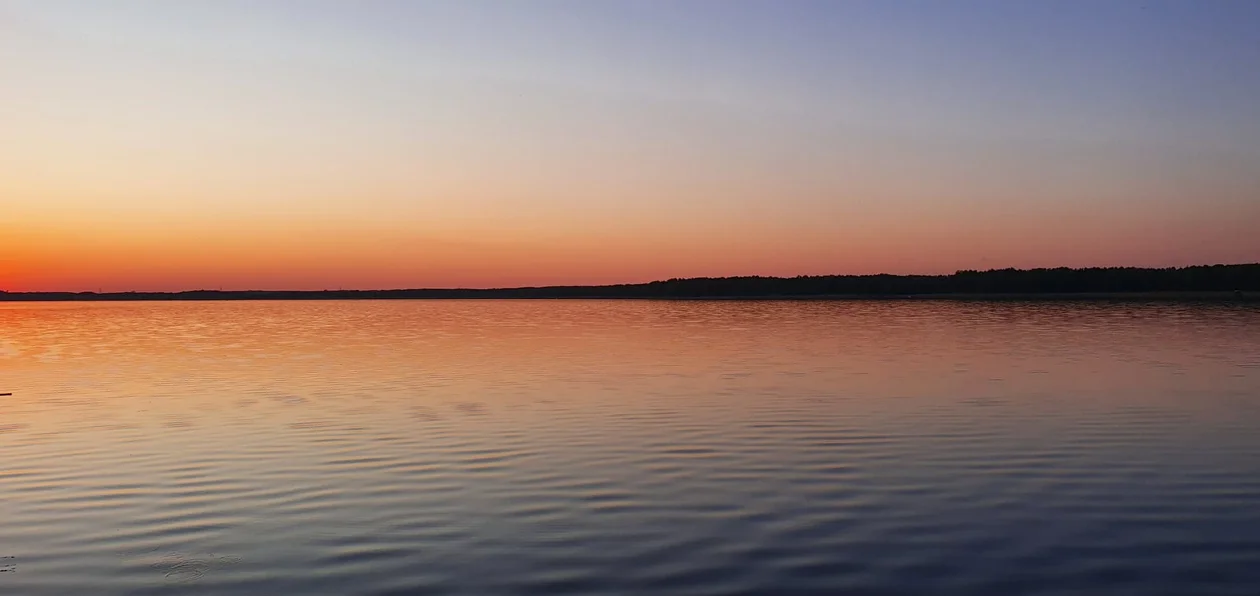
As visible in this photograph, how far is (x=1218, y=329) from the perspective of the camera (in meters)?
47.9

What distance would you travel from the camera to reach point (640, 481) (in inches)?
498

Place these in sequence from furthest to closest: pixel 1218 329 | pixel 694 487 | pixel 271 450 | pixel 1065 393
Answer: pixel 1218 329 → pixel 1065 393 → pixel 271 450 → pixel 694 487

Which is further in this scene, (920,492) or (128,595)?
(920,492)

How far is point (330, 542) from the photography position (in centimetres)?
966

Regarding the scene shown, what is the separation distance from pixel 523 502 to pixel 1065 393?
14.8 meters

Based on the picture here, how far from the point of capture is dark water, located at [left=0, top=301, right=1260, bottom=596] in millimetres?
8625

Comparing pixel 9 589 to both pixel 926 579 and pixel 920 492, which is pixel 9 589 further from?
pixel 920 492

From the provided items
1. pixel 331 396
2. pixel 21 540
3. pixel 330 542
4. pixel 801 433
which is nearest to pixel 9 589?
pixel 21 540

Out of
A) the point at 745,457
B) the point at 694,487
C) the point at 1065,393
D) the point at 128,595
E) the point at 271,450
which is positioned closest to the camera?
the point at 128,595

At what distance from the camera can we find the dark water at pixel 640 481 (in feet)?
28.3

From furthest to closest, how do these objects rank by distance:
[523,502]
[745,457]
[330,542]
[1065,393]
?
[1065,393], [745,457], [523,502], [330,542]

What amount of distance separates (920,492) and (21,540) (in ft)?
30.5

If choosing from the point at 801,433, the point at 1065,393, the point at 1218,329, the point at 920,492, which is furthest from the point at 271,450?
the point at 1218,329

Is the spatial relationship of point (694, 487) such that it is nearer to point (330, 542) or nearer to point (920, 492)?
point (920, 492)
